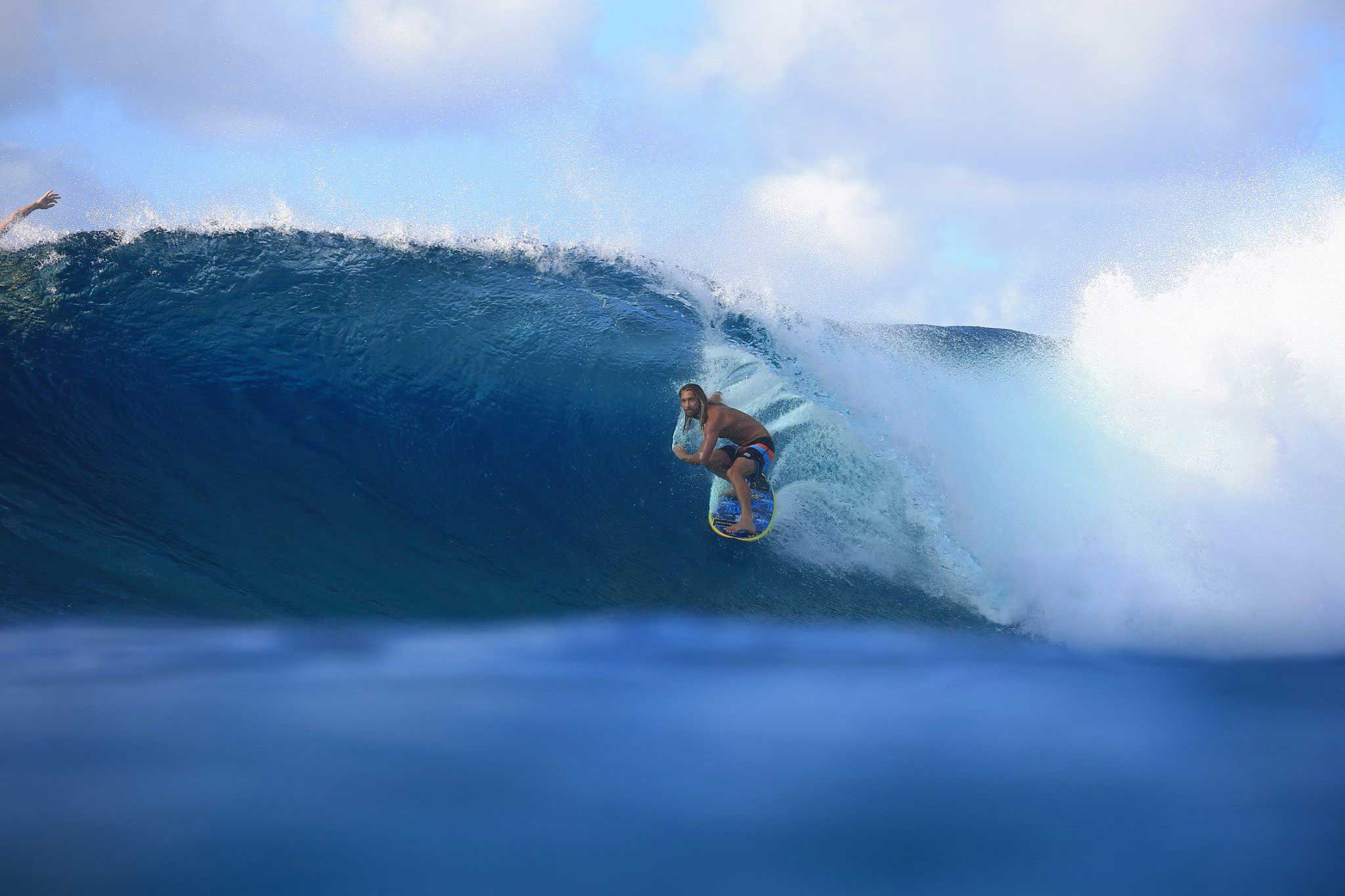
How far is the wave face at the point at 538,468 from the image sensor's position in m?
6.33

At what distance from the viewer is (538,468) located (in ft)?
24.0

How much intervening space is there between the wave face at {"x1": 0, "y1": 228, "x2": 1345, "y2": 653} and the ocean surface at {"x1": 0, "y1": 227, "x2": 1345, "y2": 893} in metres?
0.04

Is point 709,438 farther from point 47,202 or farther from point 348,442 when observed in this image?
point 47,202

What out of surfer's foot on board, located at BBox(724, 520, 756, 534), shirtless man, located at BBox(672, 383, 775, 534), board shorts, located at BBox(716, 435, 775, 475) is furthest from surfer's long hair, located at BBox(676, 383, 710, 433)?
surfer's foot on board, located at BBox(724, 520, 756, 534)

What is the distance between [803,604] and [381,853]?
158 inches

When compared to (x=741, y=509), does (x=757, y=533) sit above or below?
below

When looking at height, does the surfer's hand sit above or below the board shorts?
above

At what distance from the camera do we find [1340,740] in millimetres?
4543

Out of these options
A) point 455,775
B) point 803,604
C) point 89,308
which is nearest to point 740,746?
point 455,775

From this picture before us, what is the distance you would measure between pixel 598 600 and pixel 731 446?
1484 mm

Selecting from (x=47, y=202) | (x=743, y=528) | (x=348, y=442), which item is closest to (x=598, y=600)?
(x=743, y=528)

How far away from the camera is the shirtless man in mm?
6039

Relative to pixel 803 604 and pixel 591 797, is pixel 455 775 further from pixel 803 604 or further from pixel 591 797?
pixel 803 604

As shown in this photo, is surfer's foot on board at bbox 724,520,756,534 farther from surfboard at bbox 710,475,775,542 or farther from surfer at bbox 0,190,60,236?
surfer at bbox 0,190,60,236
